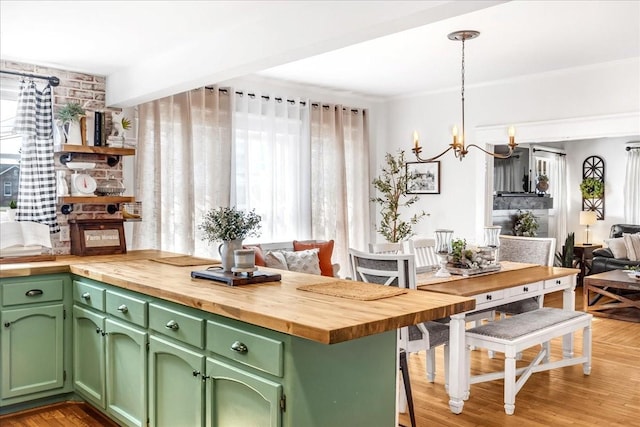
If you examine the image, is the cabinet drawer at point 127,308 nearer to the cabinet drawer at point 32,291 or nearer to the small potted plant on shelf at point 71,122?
the cabinet drawer at point 32,291

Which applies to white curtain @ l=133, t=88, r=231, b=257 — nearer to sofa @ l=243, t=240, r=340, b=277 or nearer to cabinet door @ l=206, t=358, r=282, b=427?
sofa @ l=243, t=240, r=340, b=277

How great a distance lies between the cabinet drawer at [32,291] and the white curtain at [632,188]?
8.70 meters

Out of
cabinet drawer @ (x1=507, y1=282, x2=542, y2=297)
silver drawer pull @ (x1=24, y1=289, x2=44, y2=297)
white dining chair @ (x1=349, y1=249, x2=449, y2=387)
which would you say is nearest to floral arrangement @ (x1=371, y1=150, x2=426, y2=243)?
cabinet drawer @ (x1=507, y1=282, x2=542, y2=297)

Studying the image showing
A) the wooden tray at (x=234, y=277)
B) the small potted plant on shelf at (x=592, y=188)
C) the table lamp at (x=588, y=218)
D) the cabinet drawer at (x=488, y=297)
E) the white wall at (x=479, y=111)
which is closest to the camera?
the wooden tray at (x=234, y=277)

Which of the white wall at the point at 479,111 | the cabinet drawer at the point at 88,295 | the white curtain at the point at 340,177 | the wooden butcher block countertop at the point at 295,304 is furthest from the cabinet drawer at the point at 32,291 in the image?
the white wall at the point at 479,111

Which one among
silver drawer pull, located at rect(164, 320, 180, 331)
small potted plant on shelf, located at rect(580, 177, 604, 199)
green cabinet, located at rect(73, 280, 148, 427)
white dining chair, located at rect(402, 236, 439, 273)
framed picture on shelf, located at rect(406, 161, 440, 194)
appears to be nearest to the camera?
silver drawer pull, located at rect(164, 320, 180, 331)

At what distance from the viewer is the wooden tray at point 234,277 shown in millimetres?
2726

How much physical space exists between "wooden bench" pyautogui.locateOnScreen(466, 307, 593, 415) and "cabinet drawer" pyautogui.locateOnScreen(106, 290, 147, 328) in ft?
6.53

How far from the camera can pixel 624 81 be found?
5.12 meters

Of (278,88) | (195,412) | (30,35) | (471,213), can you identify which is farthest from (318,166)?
(195,412)

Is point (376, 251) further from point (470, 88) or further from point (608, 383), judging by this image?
point (470, 88)

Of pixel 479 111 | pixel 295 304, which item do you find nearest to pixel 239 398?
pixel 295 304

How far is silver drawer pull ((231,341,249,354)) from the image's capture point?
211 centimetres

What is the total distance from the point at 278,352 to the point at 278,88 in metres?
4.45
